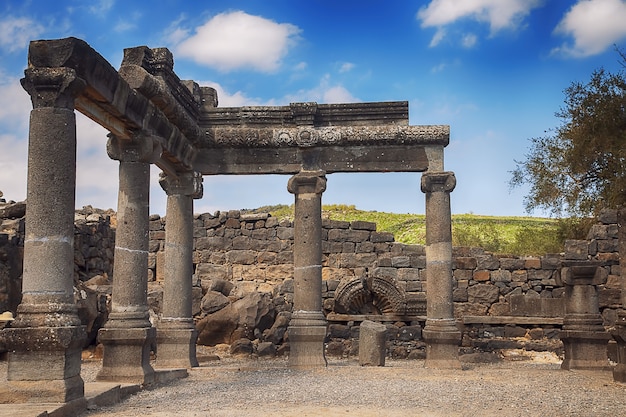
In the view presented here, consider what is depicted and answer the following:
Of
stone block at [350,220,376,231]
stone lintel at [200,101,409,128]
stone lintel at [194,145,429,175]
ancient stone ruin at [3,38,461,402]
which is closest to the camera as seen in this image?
ancient stone ruin at [3,38,461,402]

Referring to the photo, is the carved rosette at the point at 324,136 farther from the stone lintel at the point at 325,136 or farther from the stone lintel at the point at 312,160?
the stone lintel at the point at 312,160

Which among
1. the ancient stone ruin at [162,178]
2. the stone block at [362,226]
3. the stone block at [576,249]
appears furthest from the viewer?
the stone block at [362,226]

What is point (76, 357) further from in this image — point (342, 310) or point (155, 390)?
point (342, 310)

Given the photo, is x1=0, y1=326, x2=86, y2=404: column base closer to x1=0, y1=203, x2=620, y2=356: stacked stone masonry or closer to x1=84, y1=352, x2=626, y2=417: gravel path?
x1=84, y1=352, x2=626, y2=417: gravel path

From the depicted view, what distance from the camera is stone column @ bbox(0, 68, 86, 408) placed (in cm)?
719

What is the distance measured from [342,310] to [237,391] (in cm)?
874

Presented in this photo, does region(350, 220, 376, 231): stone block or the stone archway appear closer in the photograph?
the stone archway

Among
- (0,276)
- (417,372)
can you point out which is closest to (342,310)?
(417,372)

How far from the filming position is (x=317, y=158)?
528 inches

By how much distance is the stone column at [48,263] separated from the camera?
7.19 metres

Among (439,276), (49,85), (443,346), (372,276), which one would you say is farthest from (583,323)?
(49,85)

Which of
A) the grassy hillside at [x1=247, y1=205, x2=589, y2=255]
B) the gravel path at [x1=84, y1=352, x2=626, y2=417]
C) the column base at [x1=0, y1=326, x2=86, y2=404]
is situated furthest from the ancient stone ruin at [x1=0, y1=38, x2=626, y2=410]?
the grassy hillside at [x1=247, y1=205, x2=589, y2=255]

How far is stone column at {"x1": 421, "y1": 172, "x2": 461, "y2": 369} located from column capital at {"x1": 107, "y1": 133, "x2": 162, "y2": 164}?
16.9 feet

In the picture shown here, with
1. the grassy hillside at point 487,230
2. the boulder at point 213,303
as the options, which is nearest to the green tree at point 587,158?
the grassy hillside at point 487,230
